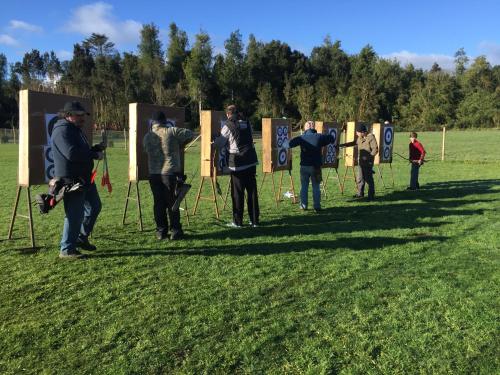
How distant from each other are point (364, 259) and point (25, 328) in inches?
154

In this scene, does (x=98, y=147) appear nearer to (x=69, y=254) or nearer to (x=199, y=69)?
(x=69, y=254)

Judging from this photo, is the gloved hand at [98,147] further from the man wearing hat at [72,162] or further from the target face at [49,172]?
the target face at [49,172]

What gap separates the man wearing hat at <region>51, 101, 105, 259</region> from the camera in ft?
17.6

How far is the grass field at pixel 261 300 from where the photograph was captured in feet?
11.1

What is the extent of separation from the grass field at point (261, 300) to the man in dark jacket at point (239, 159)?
0.41 m

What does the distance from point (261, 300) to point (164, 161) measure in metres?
2.83

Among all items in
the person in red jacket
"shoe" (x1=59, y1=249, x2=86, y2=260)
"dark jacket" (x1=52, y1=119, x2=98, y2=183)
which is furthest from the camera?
the person in red jacket

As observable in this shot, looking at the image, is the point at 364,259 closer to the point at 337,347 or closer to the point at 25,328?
the point at 337,347

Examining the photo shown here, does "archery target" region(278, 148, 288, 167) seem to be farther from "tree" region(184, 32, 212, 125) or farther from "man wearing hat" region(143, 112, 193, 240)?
"tree" region(184, 32, 212, 125)

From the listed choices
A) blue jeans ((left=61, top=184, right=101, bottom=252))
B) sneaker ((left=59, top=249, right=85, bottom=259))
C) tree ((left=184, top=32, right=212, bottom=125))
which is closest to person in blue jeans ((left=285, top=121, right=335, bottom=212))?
blue jeans ((left=61, top=184, right=101, bottom=252))

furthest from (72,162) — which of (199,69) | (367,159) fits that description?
(199,69)

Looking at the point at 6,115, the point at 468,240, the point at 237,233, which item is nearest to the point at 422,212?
the point at 468,240

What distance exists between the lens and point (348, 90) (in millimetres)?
62281

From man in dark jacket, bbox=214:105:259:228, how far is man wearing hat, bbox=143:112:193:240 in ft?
3.23
